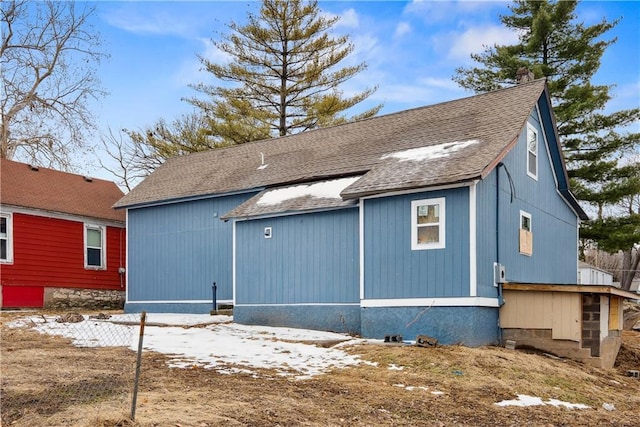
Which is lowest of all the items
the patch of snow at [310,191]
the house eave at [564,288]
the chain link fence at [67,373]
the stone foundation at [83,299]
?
the stone foundation at [83,299]

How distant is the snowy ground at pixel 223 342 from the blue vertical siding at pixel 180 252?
185 centimetres

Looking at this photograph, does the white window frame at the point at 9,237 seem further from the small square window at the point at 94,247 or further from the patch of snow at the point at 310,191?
the patch of snow at the point at 310,191

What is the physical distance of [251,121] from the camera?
32031 millimetres

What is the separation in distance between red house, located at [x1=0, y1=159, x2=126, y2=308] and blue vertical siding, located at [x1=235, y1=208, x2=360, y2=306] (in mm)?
8021

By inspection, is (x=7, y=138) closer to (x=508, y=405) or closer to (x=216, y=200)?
(x=216, y=200)

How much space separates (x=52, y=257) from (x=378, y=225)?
1226 centimetres

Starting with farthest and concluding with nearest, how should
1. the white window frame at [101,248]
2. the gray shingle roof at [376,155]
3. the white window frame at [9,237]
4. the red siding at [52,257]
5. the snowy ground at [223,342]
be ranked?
the white window frame at [101,248] < the red siding at [52,257] < the white window frame at [9,237] < the gray shingle roof at [376,155] < the snowy ground at [223,342]

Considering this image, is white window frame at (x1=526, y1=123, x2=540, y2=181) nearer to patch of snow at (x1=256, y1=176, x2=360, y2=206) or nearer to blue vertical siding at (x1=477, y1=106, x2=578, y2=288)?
blue vertical siding at (x1=477, y1=106, x2=578, y2=288)

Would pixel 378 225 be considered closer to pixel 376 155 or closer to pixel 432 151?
pixel 432 151

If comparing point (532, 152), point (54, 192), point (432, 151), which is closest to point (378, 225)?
point (432, 151)

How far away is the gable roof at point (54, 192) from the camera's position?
19.9 m

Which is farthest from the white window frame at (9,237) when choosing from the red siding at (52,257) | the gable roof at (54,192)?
the gable roof at (54,192)

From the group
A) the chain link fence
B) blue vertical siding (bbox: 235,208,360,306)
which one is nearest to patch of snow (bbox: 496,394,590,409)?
the chain link fence

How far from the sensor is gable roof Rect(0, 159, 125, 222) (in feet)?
65.3
